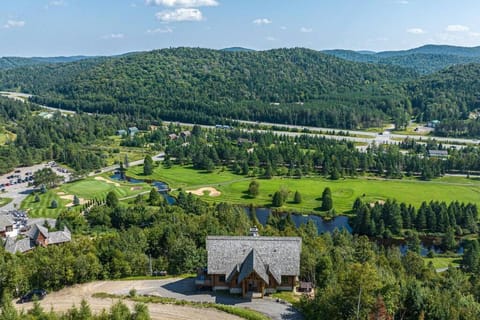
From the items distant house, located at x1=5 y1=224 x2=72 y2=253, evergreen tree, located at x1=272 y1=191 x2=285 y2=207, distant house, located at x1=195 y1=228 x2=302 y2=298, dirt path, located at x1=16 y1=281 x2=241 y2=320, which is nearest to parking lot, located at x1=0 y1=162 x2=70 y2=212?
distant house, located at x1=5 y1=224 x2=72 y2=253

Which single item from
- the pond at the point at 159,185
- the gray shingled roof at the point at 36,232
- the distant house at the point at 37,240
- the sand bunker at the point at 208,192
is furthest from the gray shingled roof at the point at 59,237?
the sand bunker at the point at 208,192

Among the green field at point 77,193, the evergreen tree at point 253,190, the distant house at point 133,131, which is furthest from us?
the distant house at point 133,131

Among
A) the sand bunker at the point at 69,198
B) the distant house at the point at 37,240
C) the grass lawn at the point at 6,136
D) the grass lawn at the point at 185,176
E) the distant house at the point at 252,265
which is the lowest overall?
the sand bunker at the point at 69,198

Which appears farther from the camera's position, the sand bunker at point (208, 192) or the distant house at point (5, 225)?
the sand bunker at point (208, 192)

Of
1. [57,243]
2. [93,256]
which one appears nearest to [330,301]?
[93,256]

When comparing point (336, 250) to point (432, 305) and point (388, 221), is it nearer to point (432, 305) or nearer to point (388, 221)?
point (432, 305)

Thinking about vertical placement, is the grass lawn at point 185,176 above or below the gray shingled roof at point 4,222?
above

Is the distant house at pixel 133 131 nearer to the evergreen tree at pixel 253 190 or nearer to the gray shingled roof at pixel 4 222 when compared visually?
the evergreen tree at pixel 253 190

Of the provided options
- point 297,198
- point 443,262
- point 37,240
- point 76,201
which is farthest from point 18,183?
point 443,262
